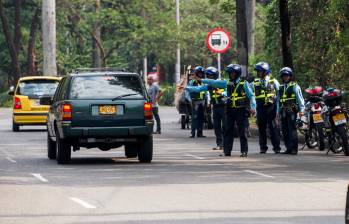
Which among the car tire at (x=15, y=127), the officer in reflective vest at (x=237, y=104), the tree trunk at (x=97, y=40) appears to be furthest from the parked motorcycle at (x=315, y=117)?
the tree trunk at (x=97, y=40)

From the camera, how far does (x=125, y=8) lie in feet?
249

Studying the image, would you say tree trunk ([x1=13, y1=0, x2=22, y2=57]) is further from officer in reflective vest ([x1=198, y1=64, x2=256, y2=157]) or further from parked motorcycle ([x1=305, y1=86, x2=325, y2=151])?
officer in reflective vest ([x1=198, y1=64, x2=256, y2=157])

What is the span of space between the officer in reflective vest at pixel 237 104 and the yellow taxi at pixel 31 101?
1334 cm

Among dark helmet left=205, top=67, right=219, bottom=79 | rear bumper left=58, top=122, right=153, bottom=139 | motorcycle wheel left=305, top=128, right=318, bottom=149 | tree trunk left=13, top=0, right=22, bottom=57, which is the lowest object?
motorcycle wheel left=305, top=128, right=318, bottom=149

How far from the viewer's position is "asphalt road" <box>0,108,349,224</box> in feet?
45.8

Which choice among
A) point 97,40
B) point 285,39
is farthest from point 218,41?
point 97,40

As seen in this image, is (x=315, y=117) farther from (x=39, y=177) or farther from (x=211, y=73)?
(x=39, y=177)

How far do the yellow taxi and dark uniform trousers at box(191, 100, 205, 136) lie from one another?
18.9 ft

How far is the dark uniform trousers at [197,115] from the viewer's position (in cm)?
3247

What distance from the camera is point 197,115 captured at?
106ft

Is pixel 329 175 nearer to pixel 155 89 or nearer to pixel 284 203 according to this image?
pixel 284 203

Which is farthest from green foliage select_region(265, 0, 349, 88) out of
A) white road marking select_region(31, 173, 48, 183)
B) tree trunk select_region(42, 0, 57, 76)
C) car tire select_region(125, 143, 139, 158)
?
tree trunk select_region(42, 0, 57, 76)

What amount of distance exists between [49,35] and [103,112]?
29026 mm

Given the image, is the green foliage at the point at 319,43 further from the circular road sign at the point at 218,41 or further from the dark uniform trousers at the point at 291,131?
the dark uniform trousers at the point at 291,131
